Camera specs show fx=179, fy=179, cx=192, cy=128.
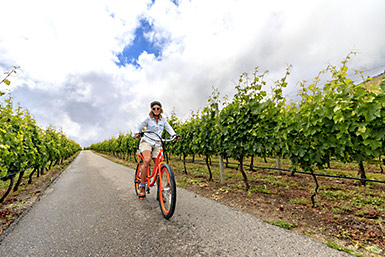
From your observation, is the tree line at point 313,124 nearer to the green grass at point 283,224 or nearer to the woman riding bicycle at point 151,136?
the green grass at point 283,224

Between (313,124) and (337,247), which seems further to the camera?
(313,124)

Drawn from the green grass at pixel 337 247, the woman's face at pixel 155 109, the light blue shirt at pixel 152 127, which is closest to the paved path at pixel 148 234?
the green grass at pixel 337 247

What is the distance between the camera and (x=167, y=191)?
315cm

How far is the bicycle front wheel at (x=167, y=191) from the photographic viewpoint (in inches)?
112

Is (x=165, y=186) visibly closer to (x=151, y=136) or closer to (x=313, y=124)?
(x=151, y=136)

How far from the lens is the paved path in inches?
85.3

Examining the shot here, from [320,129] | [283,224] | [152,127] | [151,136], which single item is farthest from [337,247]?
[152,127]

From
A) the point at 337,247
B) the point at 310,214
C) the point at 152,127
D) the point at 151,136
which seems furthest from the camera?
the point at 152,127

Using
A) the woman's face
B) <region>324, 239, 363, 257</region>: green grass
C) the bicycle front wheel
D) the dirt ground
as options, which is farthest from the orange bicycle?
<region>324, 239, 363, 257</region>: green grass

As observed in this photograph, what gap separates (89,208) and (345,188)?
6896 millimetres

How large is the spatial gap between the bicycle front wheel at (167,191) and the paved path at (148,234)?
0.64ft

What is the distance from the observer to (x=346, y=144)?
3.04 meters

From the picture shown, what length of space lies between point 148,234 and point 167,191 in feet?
2.44

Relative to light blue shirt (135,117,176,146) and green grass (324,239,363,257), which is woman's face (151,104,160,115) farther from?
green grass (324,239,363,257)
